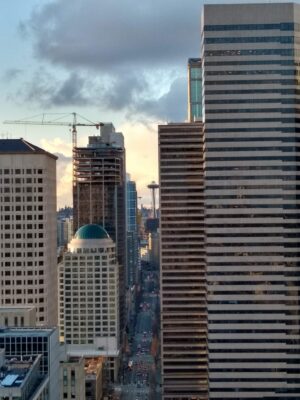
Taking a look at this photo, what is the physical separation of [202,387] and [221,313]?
22.6 m

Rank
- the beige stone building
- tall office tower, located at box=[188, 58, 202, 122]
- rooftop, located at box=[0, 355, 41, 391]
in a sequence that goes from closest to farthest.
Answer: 1. rooftop, located at box=[0, 355, 41, 391]
2. the beige stone building
3. tall office tower, located at box=[188, 58, 202, 122]

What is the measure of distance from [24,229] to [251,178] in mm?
36936

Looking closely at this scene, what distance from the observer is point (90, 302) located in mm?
159375

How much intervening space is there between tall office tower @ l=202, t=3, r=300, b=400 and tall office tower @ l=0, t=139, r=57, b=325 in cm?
2715

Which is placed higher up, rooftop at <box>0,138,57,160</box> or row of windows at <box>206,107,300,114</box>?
row of windows at <box>206,107,300,114</box>

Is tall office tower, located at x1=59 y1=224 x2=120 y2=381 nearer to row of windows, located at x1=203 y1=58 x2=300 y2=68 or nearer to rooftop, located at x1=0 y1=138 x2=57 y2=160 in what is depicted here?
rooftop, located at x1=0 y1=138 x2=57 y2=160

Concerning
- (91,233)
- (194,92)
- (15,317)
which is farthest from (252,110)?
(194,92)

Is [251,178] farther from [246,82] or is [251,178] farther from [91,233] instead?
[91,233]

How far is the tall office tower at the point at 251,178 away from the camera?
4195 inches

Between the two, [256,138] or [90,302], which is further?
[90,302]

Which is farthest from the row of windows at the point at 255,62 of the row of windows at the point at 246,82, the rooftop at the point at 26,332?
the rooftop at the point at 26,332

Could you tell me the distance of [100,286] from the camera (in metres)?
160

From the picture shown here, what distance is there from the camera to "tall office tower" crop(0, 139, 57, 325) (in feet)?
382

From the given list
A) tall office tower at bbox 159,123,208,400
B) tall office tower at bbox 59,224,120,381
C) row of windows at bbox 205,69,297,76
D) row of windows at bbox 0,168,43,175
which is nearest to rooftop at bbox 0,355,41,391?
row of windows at bbox 0,168,43,175
